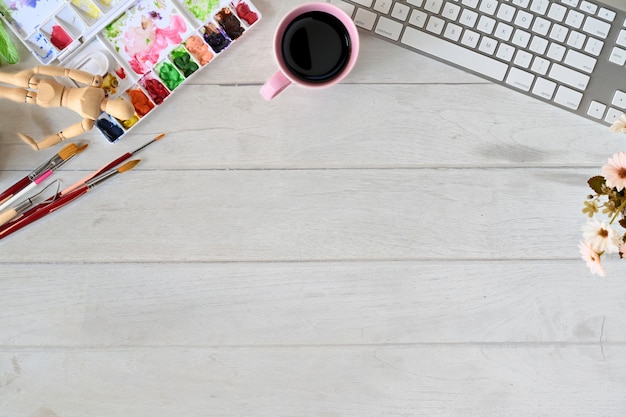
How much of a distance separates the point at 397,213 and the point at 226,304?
0.86 ft

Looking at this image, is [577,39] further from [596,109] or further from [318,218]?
[318,218]

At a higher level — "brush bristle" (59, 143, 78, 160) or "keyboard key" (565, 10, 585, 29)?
"keyboard key" (565, 10, 585, 29)

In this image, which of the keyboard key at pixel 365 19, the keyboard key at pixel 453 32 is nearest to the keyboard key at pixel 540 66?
the keyboard key at pixel 453 32

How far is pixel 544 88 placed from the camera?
2.41ft

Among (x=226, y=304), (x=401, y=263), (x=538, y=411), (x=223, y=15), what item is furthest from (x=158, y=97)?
(x=538, y=411)

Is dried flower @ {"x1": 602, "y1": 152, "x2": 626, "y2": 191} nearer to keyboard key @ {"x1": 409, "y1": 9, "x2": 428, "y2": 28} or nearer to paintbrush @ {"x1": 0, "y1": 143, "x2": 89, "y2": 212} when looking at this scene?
keyboard key @ {"x1": 409, "y1": 9, "x2": 428, "y2": 28}

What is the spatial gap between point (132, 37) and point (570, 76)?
57cm

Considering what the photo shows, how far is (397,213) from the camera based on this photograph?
0.76 metres

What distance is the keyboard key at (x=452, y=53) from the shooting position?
2.40 ft

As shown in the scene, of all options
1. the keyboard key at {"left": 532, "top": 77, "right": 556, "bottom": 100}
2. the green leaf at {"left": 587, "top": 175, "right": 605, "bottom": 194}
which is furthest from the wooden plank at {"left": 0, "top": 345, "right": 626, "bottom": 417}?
the keyboard key at {"left": 532, "top": 77, "right": 556, "bottom": 100}

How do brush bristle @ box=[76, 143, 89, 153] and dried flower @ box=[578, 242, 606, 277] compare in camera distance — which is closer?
dried flower @ box=[578, 242, 606, 277]

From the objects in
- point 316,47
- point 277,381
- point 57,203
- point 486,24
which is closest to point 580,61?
point 486,24

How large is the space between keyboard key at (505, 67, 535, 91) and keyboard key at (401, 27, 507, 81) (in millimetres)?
10

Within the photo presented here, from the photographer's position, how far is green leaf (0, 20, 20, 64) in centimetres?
70
